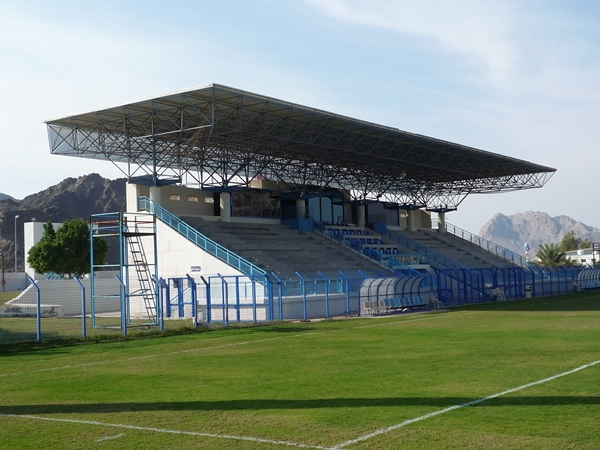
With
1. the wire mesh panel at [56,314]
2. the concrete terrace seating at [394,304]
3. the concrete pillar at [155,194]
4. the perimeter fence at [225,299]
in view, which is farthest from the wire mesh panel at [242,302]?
the concrete pillar at [155,194]

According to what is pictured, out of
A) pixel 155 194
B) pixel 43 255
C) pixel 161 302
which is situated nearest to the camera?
pixel 161 302

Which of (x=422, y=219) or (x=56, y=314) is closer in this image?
(x=56, y=314)

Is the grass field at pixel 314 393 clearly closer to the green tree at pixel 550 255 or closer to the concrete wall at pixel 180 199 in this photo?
the concrete wall at pixel 180 199

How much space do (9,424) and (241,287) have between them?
22.7m

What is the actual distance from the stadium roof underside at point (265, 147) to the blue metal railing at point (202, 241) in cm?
203

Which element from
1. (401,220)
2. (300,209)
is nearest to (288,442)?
(300,209)

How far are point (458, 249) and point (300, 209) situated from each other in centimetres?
1684

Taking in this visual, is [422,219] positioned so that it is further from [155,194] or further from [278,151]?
[155,194]

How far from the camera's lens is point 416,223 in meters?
70.5

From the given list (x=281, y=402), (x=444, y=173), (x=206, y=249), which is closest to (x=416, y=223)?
(x=444, y=173)

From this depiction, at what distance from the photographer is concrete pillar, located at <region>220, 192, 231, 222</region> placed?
49.6 metres

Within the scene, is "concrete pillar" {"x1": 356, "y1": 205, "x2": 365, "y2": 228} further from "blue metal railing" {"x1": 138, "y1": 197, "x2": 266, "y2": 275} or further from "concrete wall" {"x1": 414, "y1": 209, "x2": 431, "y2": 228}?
"blue metal railing" {"x1": 138, "y1": 197, "x2": 266, "y2": 275}

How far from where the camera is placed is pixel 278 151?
48094 millimetres

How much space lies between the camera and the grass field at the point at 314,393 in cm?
888
